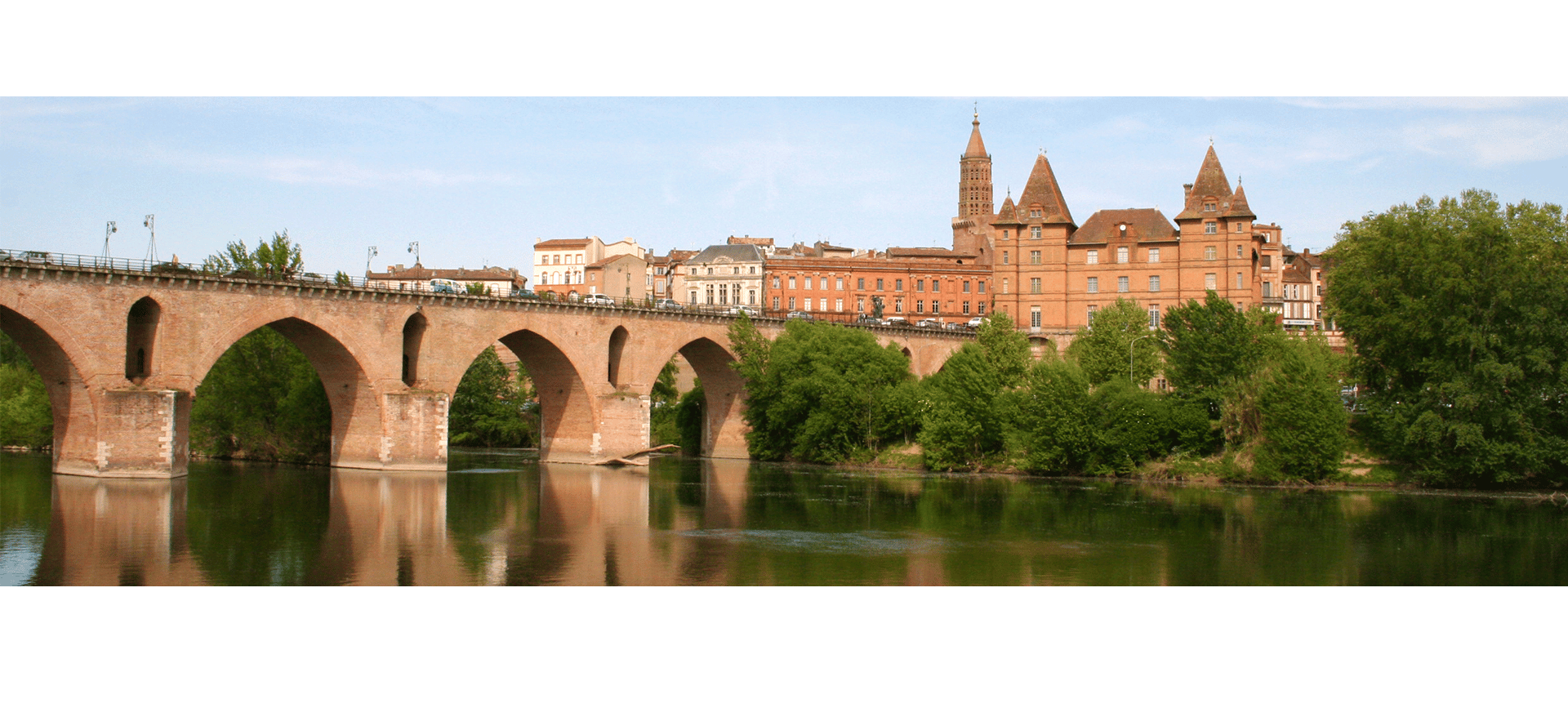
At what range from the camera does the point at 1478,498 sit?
4281 cm

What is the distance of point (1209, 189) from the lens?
262ft

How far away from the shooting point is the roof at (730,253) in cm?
11156

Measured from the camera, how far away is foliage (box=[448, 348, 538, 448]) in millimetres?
78250

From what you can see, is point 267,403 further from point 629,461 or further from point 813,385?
point 813,385

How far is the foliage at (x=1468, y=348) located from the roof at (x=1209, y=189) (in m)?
30.2

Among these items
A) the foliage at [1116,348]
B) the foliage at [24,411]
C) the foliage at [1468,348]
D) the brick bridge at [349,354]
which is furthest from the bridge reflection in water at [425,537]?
the foliage at [1116,348]

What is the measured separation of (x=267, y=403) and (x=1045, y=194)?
48861 millimetres

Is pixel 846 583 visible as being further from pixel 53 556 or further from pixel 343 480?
pixel 343 480

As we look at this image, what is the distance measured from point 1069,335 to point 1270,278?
1061 inches

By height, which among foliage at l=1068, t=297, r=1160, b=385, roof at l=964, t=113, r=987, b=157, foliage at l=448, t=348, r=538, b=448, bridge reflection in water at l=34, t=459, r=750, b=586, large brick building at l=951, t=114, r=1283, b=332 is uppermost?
roof at l=964, t=113, r=987, b=157

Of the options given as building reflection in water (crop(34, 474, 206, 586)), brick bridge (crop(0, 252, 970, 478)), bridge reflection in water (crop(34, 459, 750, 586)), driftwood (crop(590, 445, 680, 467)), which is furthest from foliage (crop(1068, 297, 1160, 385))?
building reflection in water (crop(34, 474, 206, 586))

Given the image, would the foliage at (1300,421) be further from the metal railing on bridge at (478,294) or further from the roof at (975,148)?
the roof at (975,148)

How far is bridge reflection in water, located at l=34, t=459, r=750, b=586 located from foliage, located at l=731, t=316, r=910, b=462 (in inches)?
573

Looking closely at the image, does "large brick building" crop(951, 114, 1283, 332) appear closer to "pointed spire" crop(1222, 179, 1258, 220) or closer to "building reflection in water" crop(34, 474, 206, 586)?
"pointed spire" crop(1222, 179, 1258, 220)
